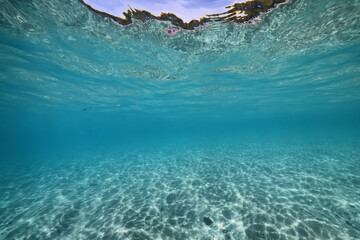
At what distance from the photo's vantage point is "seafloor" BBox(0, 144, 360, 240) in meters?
5.64

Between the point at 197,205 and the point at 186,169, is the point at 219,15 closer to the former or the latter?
the point at 197,205

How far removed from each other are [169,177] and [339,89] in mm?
31564

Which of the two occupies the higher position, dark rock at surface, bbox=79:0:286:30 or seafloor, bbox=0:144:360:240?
dark rock at surface, bbox=79:0:286:30

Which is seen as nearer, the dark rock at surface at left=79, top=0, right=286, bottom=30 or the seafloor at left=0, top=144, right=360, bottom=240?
the seafloor at left=0, top=144, right=360, bottom=240

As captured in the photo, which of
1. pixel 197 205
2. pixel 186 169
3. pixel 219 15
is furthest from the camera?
pixel 186 169

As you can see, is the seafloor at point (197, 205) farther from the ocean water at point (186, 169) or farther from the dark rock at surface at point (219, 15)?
the dark rock at surface at point (219, 15)

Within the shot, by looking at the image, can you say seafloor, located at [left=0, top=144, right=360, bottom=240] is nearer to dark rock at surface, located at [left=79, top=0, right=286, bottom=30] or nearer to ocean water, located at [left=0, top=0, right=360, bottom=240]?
ocean water, located at [left=0, top=0, right=360, bottom=240]

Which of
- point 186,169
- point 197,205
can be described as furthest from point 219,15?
point 186,169

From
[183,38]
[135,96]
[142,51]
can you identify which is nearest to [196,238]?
[183,38]

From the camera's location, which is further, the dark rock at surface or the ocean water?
the dark rock at surface

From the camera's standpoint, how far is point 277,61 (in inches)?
590

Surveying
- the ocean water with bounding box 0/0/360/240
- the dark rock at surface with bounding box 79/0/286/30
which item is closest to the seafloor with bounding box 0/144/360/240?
the ocean water with bounding box 0/0/360/240

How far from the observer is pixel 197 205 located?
24.0ft

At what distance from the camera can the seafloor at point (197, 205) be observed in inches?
222
